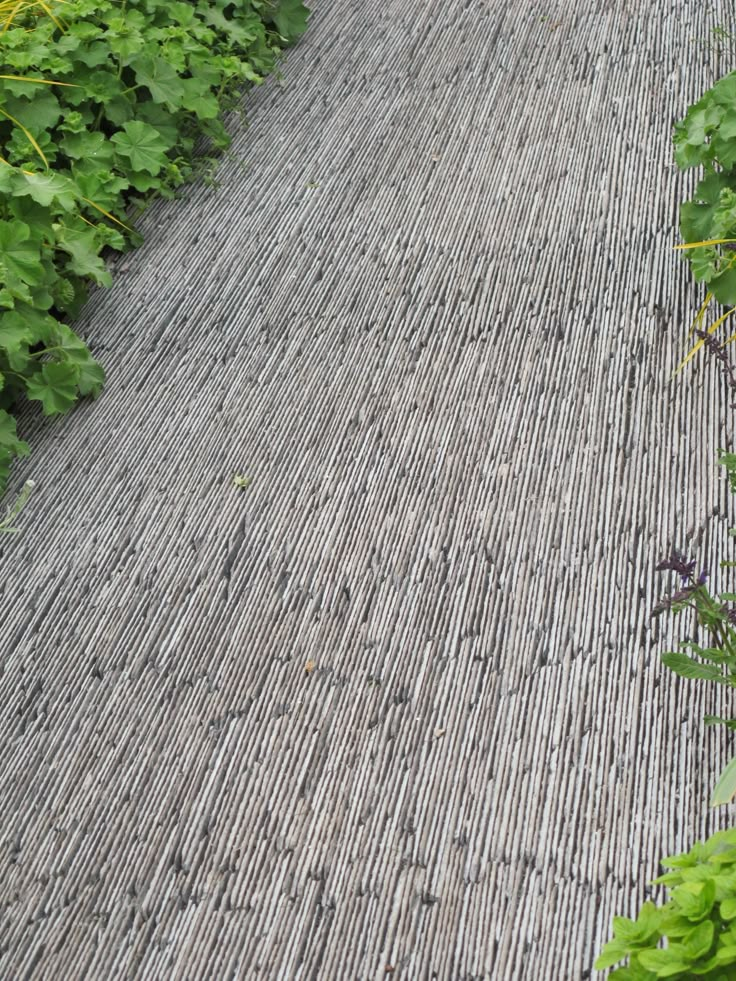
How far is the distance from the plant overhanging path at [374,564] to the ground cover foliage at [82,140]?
0.08m

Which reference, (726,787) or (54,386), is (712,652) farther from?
(54,386)

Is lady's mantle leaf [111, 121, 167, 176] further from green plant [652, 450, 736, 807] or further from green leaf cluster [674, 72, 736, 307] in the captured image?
green plant [652, 450, 736, 807]

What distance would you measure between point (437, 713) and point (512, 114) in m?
1.46

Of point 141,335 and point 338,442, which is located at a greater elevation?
point 141,335

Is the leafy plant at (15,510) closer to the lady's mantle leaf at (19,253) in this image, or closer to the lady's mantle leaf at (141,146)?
the lady's mantle leaf at (19,253)

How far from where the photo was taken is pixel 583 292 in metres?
1.78

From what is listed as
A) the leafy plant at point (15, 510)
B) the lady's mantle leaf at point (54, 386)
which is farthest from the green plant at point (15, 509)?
the lady's mantle leaf at point (54, 386)

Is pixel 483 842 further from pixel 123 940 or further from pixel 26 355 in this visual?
pixel 26 355

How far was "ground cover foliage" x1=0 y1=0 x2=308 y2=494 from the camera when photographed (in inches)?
65.6

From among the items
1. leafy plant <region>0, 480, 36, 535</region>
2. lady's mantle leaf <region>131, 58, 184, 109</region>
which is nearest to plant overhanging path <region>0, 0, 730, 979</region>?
leafy plant <region>0, 480, 36, 535</region>

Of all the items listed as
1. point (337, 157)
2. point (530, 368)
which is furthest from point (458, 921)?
point (337, 157)

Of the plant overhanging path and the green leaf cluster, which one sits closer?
the plant overhanging path

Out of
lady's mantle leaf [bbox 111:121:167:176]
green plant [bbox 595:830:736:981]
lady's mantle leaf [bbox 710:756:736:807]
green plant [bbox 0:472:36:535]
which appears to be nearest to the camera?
green plant [bbox 595:830:736:981]

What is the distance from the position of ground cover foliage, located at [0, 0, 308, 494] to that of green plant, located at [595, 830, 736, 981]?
1.17 metres
